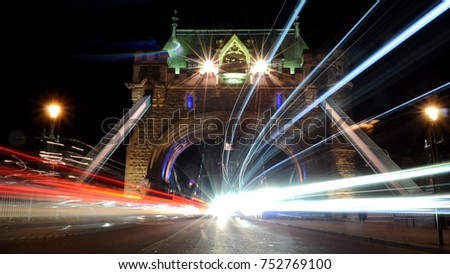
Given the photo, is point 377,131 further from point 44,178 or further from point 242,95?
point 44,178

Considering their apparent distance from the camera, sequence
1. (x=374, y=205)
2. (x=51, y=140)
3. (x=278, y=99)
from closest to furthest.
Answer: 1. (x=51, y=140)
2. (x=374, y=205)
3. (x=278, y=99)

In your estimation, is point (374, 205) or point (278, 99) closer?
point (374, 205)

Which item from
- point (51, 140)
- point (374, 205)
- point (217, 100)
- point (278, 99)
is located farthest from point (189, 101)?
point (51, 140)

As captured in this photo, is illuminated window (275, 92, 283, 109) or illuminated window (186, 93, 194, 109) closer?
illuminated window (275, 92, 283, 109)

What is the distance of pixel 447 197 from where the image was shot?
49.3 ft

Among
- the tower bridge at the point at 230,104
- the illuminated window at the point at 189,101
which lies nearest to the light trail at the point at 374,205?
the tower bridge at the point at 230,104

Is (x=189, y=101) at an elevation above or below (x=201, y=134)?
above

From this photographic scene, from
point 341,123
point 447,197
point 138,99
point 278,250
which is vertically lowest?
point 278,250

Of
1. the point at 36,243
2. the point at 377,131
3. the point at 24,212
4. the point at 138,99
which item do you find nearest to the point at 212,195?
the point at 138,99

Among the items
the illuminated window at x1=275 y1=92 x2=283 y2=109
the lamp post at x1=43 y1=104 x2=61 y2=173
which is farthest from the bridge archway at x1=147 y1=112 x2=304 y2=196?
the lamp post at x1=43 y1=104 x2=61 y2=173

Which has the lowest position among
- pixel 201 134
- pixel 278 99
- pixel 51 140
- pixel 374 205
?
pixel 374 205

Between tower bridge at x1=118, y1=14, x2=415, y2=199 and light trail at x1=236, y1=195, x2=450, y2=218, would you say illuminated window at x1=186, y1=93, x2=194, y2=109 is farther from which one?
light trail at x1=236, y1=195, x2=450, y2=218

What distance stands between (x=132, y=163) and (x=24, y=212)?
17.0m

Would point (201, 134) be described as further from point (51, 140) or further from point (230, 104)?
point (51, 140)
